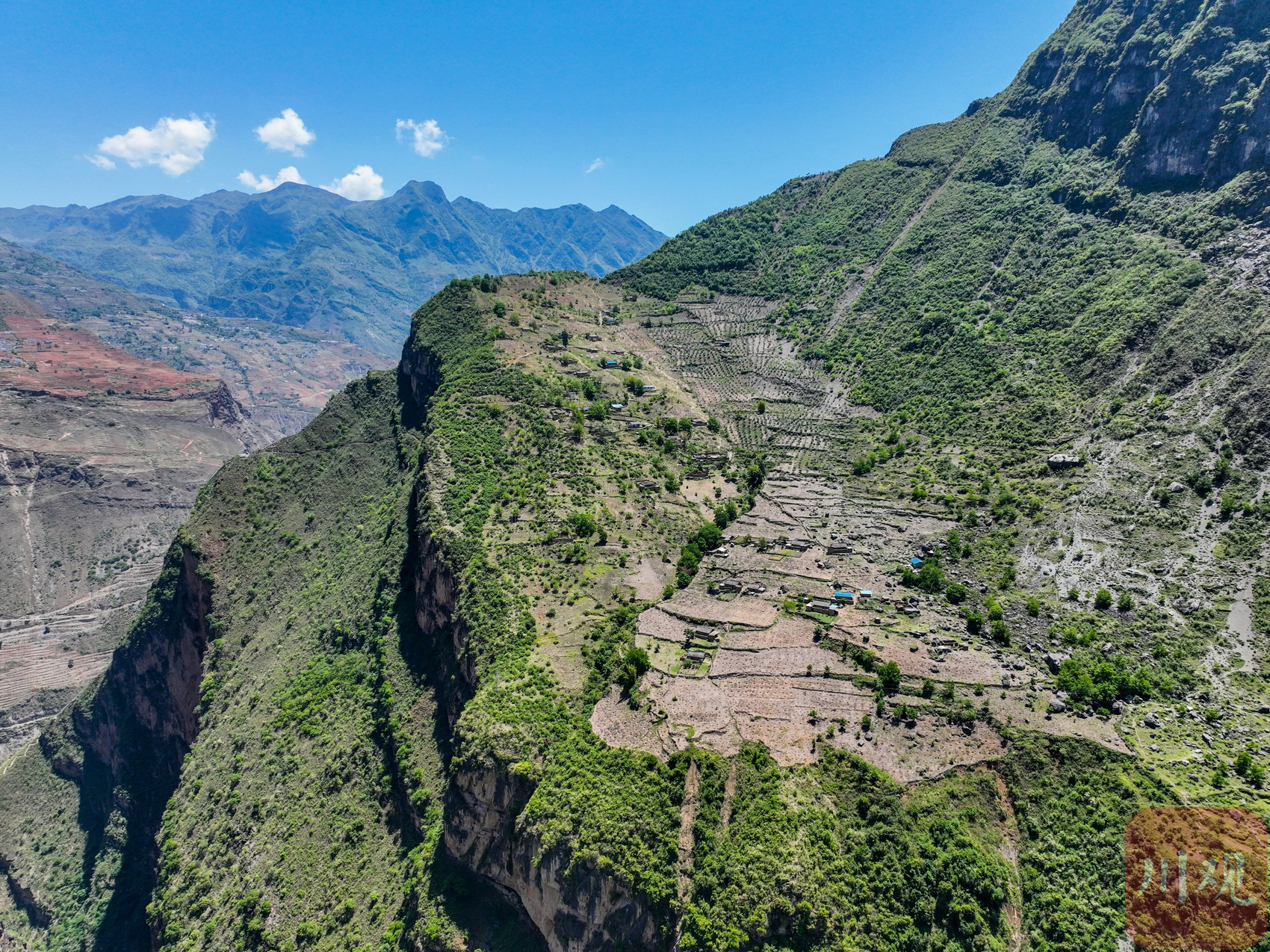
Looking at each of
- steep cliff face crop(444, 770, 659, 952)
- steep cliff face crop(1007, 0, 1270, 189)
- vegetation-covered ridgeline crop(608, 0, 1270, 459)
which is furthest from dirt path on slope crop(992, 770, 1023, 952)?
steep cliff face crop(1007, 0, 1270, 189)

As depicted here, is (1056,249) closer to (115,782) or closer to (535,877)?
(535,877)

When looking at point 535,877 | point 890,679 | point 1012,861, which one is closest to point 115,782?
point 535,877

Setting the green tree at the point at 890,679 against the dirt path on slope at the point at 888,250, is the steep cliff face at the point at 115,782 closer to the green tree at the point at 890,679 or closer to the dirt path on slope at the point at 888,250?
the green tree at the point at 890,679

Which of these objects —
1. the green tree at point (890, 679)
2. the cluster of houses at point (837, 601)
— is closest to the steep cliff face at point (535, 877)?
the green tree at point (890, 679)

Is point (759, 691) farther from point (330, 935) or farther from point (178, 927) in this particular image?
point (178, 927)

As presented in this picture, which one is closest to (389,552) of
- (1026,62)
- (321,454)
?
(321,454)
